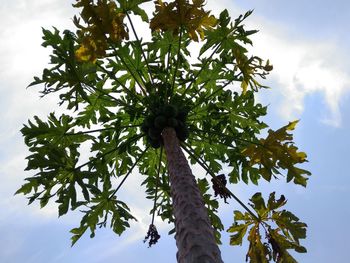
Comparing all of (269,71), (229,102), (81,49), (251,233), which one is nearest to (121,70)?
(81,49)

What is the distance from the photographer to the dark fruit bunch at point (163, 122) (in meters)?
5.25

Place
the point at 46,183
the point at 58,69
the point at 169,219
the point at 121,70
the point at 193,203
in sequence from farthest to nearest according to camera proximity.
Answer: the point at 169,219 < the point at 121,70 < the point at 46,183 < the point at 58,69 < the point at 193,203

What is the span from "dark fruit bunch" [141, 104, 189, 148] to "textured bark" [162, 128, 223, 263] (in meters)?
0.61

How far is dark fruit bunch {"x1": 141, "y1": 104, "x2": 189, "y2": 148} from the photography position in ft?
17.2

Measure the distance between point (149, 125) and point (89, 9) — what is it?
66.0 inches

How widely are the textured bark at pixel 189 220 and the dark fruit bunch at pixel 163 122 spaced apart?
0.61m

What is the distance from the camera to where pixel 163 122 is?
524 centimetres

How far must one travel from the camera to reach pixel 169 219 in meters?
6.95

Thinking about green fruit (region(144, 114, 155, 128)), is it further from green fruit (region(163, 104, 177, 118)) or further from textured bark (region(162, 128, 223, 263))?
textured bark (region(162, 128, 223, 263))

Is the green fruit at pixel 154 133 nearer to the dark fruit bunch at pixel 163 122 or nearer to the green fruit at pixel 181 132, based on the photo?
the dark fruit bunch at pixel 163 122

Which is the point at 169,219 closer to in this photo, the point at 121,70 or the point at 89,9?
the point at 121,70

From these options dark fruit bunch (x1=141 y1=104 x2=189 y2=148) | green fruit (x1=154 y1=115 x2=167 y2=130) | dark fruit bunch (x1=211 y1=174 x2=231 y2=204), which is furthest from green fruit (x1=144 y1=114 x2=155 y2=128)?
dark fruit bunch (x1=211 y1=174 x2=231 y2=204)

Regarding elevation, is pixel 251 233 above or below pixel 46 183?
below

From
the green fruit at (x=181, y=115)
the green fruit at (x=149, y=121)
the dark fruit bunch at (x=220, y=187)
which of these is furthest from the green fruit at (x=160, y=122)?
the dark fruit bunch at (x=220, y=187)
